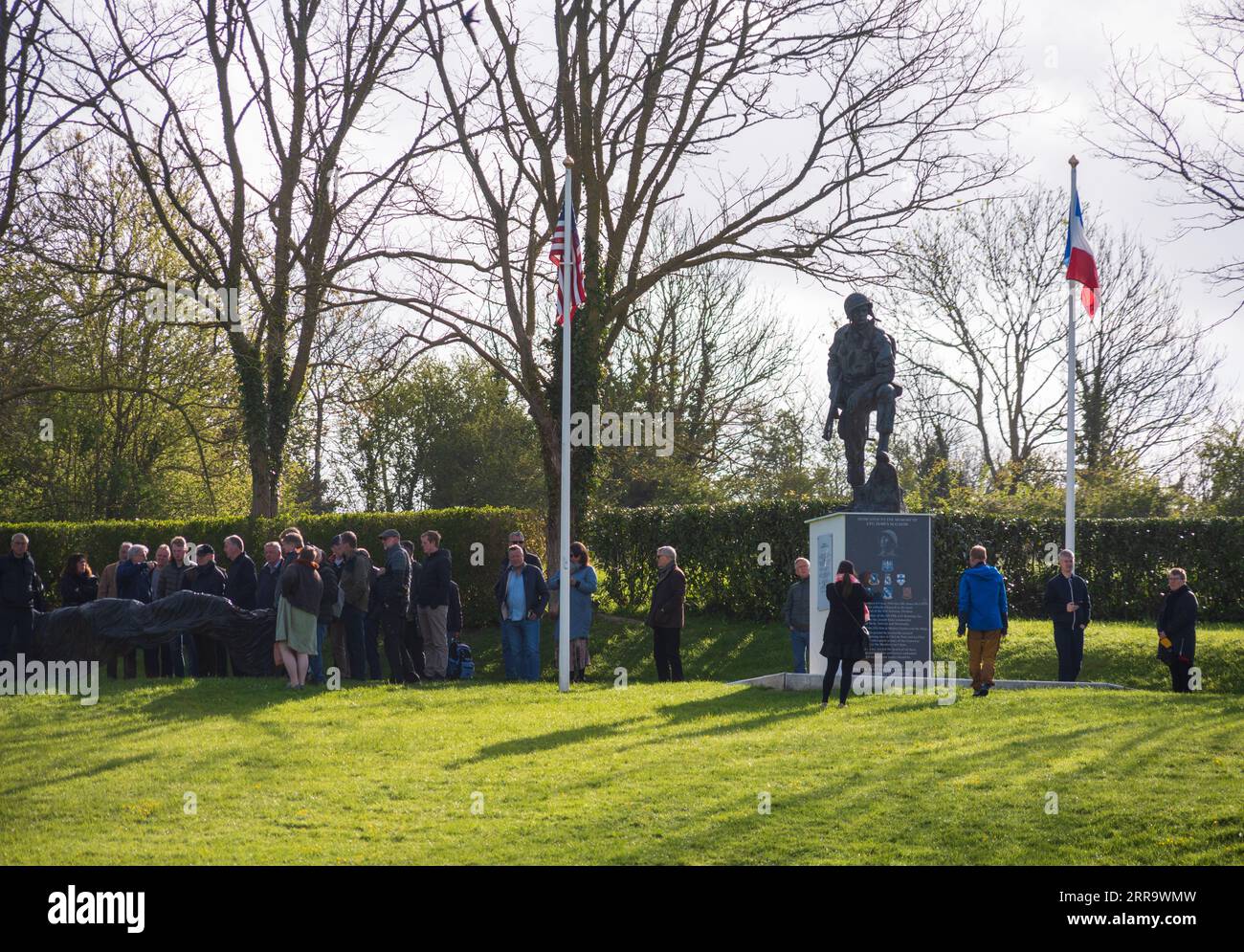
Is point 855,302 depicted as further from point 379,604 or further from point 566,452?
point 379,604

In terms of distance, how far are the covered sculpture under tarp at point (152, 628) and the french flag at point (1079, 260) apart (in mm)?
13346

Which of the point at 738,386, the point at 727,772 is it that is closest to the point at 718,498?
the point at 738,386

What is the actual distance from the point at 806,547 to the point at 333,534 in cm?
1057

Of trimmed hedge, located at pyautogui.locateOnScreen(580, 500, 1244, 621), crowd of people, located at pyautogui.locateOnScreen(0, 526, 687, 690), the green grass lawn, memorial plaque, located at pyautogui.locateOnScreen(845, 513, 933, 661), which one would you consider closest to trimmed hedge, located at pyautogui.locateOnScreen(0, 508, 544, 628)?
trimmed hedge, located at pyautogui.locateOnScreen(580, 500, 1244, 621)

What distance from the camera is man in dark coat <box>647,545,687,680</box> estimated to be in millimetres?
17281

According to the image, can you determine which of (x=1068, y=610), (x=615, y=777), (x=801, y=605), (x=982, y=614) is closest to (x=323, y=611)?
(x=801, y=605)

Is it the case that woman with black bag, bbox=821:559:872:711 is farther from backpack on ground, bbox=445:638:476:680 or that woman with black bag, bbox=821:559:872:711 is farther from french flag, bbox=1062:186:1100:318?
french flag, bbox=1062:186:1100:318

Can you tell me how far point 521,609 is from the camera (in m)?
17.8

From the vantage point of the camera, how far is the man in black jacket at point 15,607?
17344 millimetres

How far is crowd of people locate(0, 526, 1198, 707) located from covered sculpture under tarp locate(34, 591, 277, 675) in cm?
27

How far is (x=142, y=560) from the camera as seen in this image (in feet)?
61.1

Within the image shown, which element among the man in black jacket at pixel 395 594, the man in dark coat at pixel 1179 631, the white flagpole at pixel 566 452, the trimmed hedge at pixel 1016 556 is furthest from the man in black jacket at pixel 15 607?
the man in dark coat at pixel 1179 631

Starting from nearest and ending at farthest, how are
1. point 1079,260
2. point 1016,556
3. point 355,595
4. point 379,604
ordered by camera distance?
point 355,595 → point 379,604 → point 1079,260 → point 1016,556

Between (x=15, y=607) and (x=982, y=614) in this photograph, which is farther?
(x=15, y=607)
